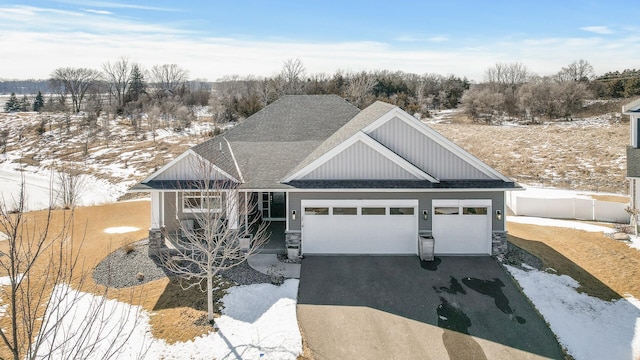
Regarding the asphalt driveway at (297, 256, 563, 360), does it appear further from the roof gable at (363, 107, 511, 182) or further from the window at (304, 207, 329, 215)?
the roof gable at (363, 107, 511, 182)

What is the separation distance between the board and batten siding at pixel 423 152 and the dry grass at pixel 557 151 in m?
17.7

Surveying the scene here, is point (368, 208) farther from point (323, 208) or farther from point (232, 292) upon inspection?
point (232, 292)

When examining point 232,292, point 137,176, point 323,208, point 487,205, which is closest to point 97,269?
point 232,292

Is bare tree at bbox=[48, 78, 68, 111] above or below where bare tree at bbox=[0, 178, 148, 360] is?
above

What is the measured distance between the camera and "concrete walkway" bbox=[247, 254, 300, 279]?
46.2 feet

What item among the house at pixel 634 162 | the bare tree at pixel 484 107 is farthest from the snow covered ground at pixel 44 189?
the bare tree at pixel 484 107

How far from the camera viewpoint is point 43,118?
66.1 m

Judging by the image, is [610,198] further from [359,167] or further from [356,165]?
[356,165]

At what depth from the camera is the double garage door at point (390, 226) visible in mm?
15578

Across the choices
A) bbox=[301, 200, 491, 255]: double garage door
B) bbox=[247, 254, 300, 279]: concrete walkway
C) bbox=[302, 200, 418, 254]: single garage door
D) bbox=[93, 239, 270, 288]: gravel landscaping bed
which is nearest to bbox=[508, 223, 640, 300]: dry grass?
bbox=[301, 200, 491, 255]: double garage door

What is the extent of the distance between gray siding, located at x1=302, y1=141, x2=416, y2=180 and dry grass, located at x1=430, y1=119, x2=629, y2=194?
64.4 ft

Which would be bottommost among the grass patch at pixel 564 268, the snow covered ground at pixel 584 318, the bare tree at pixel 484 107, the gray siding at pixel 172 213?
the snow covered ground at pixel 584 318

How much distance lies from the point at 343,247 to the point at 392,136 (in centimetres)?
488

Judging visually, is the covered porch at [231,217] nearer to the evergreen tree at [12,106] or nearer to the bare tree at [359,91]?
the bare tree at [359,91]
